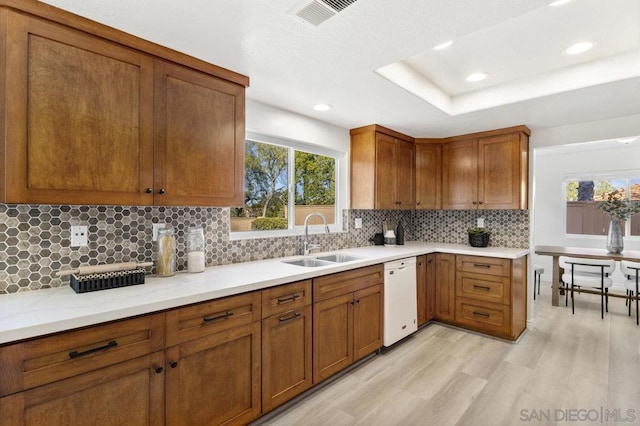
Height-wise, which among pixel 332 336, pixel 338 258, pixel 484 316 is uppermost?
pixel 338 258

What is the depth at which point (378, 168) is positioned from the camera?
346 cm

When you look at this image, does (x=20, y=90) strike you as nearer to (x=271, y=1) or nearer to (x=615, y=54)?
(x=271, y=1)

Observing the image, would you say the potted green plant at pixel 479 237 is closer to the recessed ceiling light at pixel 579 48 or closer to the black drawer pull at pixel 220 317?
A: the recessed ceiling light at pixel 579 48

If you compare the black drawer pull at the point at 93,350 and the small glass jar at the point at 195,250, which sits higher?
the small glass jar at the point at 195,250

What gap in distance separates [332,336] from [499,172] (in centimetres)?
265

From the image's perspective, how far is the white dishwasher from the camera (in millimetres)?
2939

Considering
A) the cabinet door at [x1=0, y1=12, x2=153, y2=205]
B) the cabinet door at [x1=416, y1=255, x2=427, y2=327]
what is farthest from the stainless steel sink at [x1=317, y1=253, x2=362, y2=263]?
the cabinet door at [x1=0, y1=12, x2=153, y2=205]

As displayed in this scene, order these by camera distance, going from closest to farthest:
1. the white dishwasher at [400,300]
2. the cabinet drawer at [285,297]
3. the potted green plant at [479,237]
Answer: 1. the cabinet drawer at [285,297]
2. the white dishwasher at [400,300]
3. the potted green plant at [479,237]

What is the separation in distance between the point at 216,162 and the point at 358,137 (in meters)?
1.94

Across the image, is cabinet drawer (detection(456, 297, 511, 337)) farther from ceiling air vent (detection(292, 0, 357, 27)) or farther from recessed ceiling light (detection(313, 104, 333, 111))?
ceiling air vent (detection(292, 0, 357, 27))

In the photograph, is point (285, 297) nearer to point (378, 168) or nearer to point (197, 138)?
point (197, 138)

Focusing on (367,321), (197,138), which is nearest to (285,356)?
(367,321)

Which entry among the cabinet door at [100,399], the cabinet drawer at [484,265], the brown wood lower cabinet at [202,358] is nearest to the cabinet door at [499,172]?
the cabinet drawer at [484,265]

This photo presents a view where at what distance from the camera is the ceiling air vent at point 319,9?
4.64ft
